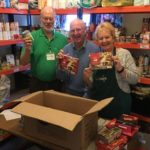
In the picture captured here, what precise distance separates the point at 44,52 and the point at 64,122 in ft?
4.65

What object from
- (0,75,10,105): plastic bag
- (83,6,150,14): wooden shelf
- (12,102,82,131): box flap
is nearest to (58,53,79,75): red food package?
(12,102,82,131): box flap

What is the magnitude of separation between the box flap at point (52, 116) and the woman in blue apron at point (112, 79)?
66 cm

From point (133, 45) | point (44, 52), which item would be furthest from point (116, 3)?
point (44, 52)

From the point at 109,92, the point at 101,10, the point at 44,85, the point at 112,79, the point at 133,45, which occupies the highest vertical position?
the point at 101,10

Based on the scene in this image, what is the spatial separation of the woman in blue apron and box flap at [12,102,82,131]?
66 cm

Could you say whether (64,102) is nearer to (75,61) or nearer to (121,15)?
(75,61)

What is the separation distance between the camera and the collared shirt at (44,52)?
2461mm

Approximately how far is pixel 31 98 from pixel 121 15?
2.19 meters

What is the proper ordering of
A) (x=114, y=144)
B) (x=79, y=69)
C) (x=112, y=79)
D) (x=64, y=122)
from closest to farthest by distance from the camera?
(x=64, y=122)
(x=114, y=144)
(x=112, y=79)
(x=79, y=69)

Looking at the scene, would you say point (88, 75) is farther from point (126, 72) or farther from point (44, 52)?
point (44, 52)

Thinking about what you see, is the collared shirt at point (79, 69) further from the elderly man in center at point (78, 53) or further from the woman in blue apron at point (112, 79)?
the woman in blue apron at point (112, 79)

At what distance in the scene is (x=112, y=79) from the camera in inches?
74.0

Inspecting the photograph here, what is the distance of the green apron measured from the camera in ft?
6.19

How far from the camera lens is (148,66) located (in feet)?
9.30
